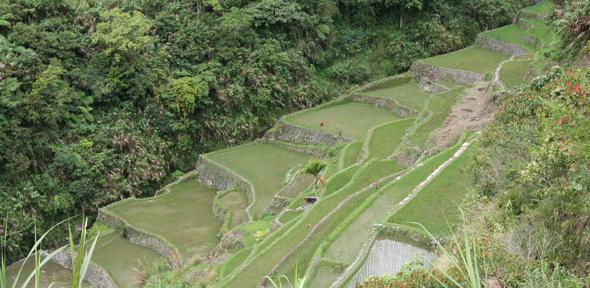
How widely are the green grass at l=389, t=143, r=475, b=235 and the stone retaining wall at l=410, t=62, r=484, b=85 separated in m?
9.95

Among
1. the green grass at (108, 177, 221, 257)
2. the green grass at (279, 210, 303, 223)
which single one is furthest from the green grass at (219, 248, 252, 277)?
the green grass at (108, 177, 221, 257)

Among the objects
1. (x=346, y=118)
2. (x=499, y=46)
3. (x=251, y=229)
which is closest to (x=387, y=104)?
(x=346, y=118)

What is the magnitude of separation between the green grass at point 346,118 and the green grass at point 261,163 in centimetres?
139

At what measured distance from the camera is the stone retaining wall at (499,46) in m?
23.3

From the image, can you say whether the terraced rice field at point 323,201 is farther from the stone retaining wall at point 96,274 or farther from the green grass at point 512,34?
the green grass at point 512,34

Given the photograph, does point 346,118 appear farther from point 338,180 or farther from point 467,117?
point 338,180

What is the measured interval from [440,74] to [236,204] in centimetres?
1030

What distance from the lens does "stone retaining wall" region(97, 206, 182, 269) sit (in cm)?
1424

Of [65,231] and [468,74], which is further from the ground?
[468,74]

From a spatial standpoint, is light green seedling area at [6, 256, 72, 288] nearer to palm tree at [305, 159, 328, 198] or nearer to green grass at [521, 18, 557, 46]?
palm tree at [305, 159, 328, 198]

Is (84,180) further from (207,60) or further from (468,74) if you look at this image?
(468,74)

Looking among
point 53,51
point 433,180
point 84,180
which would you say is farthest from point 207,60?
point 433,180

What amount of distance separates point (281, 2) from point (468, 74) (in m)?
7.42

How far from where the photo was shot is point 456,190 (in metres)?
11.2
